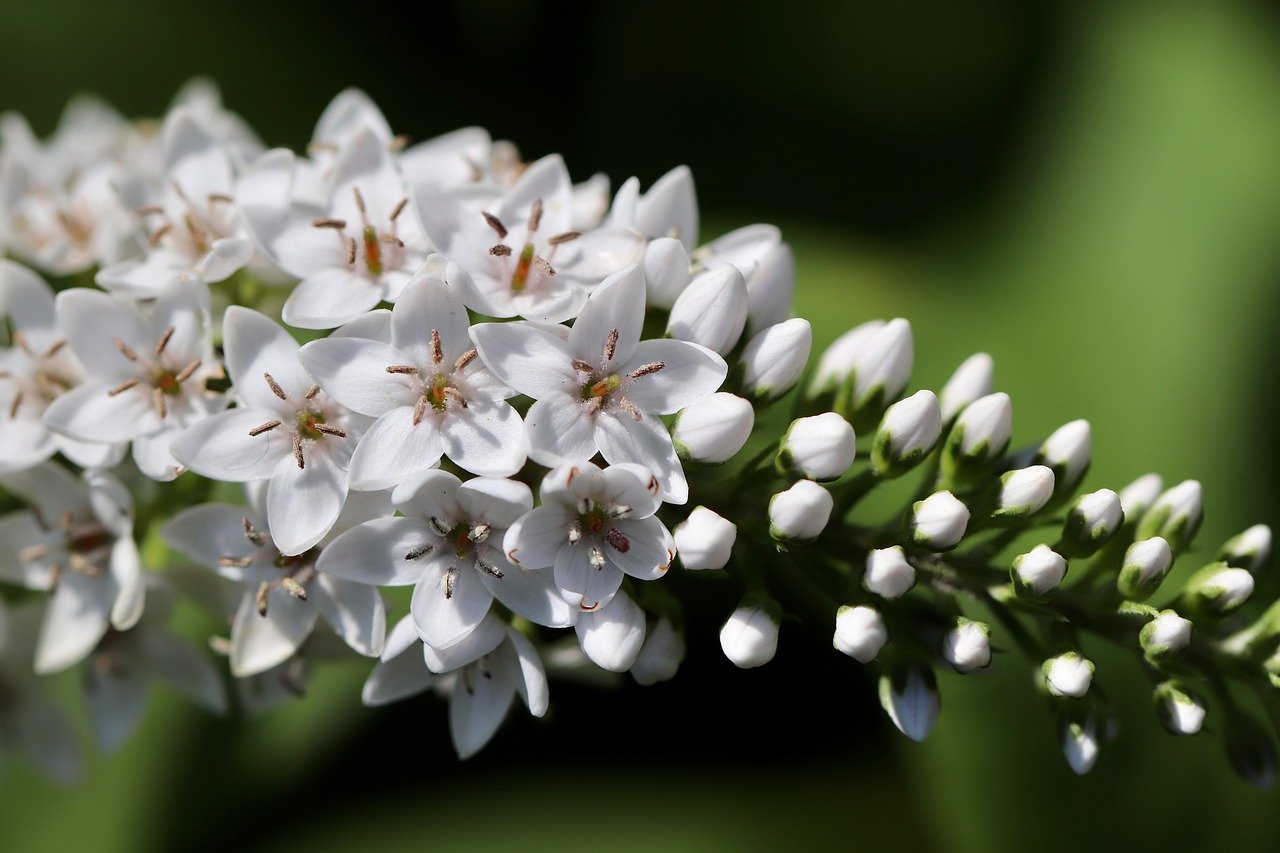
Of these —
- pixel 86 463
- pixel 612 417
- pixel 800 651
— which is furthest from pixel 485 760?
pixel 612 417

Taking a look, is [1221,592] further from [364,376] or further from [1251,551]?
[364,376]

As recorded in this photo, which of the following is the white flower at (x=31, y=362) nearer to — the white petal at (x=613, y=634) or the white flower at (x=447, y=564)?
the white flower at (x=447, y=564)

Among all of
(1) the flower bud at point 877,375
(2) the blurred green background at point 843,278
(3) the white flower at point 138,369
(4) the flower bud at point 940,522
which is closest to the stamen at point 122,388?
(3) the white flower at point 138,369

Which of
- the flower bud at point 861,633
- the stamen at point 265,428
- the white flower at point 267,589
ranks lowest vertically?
the white flower at point 267,589

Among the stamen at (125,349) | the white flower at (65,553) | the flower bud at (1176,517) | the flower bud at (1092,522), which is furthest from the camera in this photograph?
the white flower at (65,553)

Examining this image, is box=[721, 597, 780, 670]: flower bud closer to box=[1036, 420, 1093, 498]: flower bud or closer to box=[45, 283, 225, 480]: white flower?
box=[1036, 420, 1093, 498]: flower bud
